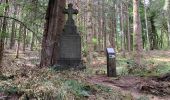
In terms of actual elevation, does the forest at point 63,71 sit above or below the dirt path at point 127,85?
above

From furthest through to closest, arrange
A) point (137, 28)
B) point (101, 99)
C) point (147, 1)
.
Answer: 1. point (147, 1)
2. point (137, 28)
3. point (101, 99)

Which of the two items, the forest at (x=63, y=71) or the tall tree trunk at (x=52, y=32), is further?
the tall tree trunk at (x=52, y=32)

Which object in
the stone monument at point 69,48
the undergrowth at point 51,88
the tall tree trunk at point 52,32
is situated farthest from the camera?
the tall tree trunk at point 52,32

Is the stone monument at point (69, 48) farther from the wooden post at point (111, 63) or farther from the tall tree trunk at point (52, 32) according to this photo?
the wooden post at point (111, 63)

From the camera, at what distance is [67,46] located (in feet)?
41.4

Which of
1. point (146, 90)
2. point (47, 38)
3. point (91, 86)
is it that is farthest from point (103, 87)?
point (47, 38)

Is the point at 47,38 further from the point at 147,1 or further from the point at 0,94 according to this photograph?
the point at 147,1

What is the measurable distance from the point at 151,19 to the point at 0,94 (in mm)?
43379

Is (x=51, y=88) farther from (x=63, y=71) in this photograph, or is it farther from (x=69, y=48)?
(x=69, y=48)

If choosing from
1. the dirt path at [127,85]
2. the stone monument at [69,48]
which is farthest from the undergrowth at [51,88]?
the stone monument at [69,48]

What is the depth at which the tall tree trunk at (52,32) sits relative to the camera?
12.8 metres

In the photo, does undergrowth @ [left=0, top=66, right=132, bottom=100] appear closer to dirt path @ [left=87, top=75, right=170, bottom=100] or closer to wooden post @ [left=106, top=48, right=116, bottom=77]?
dirt path @ [left=87, top=75, right=170, bottom=100]

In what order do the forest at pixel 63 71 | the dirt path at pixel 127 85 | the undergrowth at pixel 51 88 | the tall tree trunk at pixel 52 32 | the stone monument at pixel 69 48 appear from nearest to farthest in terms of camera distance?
the undergrowth at pixel 51 88 → the forest at pixel 63 71 → the dirt path at pixel 127 85 → the stone monument at pixel 69 48 → the tall tree trunk at pixel 52 32

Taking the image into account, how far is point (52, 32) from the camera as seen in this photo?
1289cm
